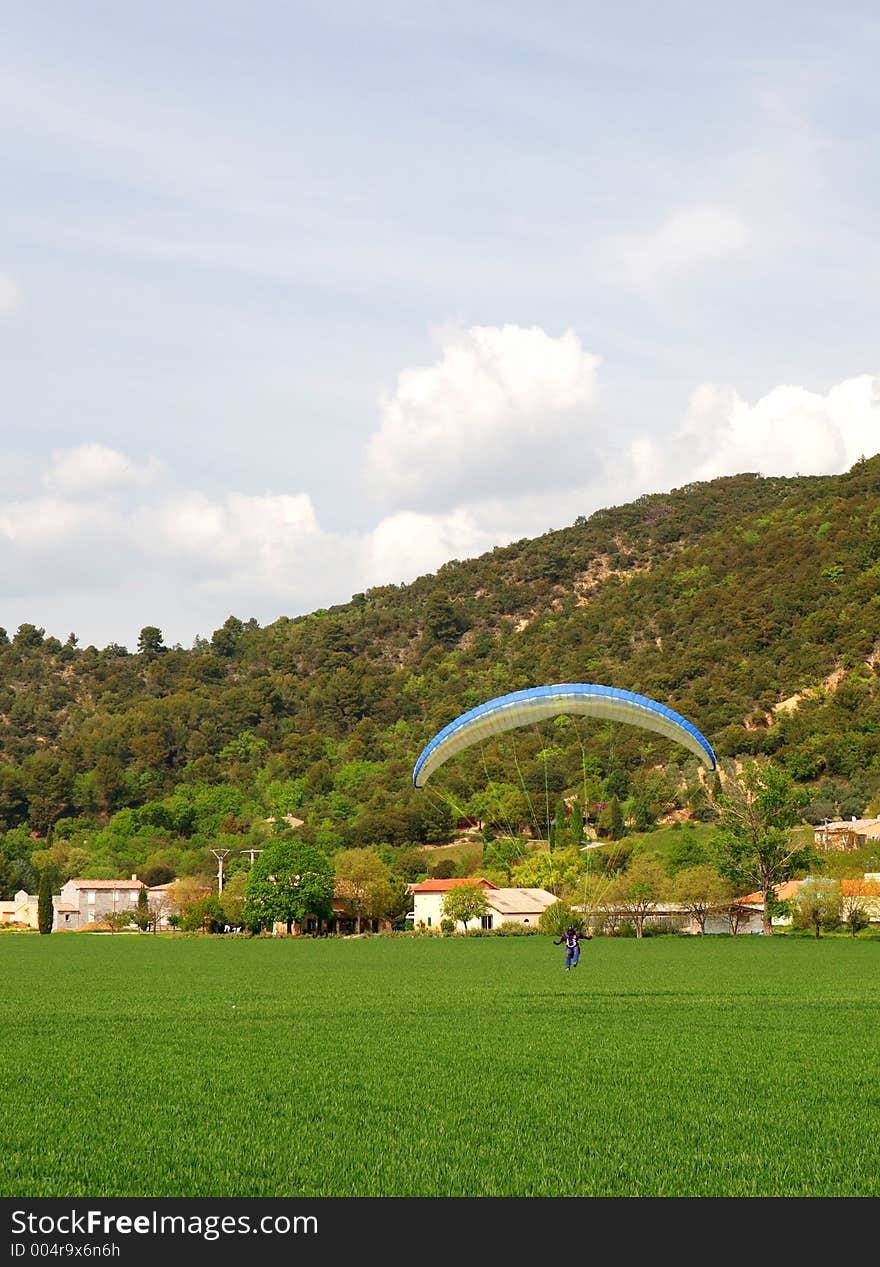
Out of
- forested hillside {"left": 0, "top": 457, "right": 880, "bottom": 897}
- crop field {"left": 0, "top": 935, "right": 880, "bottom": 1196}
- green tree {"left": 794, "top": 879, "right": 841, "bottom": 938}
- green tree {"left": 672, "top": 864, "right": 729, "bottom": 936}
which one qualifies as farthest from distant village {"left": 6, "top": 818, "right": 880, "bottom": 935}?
crop field {"left": 0, "top": 935, "right": 880, "bottom": 1196}

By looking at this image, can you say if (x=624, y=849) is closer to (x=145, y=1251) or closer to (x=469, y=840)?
(x=469, y=840)

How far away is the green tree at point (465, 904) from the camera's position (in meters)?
89.2

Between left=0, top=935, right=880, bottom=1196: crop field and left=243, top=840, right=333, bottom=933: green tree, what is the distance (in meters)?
51.5

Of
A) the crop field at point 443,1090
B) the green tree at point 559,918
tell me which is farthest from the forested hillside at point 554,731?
the crop field at point 443,1090

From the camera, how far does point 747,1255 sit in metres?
8.92

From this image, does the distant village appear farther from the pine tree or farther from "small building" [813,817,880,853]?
the pine tree

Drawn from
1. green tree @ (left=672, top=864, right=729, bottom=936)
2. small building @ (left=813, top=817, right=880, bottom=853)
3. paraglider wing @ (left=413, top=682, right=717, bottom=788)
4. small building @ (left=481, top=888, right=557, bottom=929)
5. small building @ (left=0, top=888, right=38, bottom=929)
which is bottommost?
small building @ (left=0, top=888, right=38, bottom=929)

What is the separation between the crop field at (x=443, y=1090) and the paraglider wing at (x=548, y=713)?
20.2 feet

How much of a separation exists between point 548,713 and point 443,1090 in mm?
20973

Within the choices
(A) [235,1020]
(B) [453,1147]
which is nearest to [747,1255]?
(B) [453,1147]

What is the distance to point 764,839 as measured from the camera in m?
77.1

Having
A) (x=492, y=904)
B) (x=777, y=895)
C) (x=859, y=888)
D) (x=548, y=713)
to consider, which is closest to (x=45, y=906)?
(x=492, y=904)

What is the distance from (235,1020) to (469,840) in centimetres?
11518

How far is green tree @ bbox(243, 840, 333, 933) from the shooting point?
86.8 m
